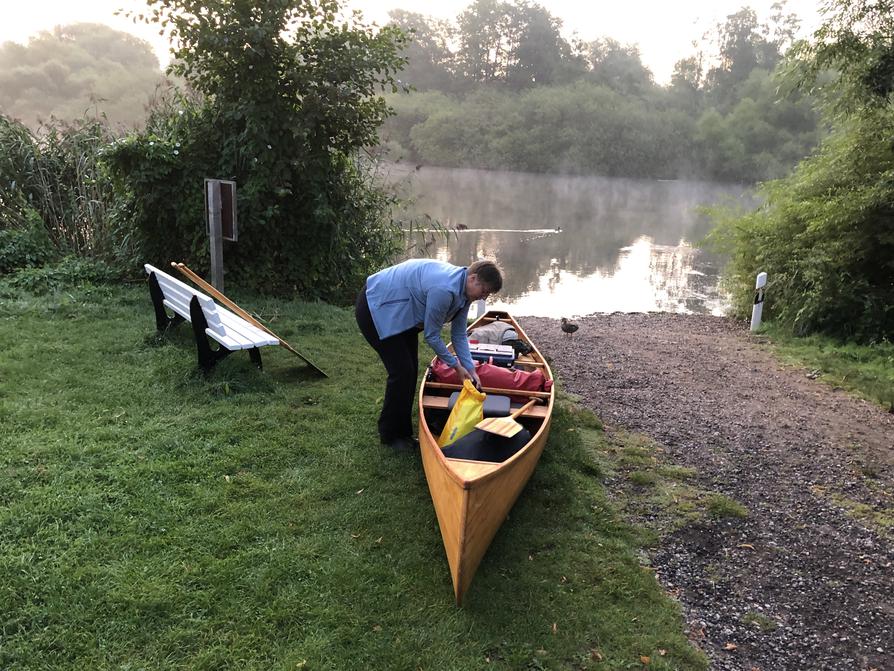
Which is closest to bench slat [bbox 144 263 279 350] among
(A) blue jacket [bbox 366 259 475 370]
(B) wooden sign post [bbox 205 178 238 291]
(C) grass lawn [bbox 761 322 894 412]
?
(B) wooden sign post [bbox 205 178 238 291]

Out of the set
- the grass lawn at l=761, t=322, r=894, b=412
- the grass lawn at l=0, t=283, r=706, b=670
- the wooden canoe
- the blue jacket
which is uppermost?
the blue jacket

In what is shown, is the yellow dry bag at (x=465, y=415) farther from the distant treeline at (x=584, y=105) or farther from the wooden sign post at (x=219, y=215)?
the distant treeline at (x=584, y=105)

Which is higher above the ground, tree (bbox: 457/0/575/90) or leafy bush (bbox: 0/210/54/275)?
tree (bbox: 457/0/575/90)

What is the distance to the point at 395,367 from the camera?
391cm

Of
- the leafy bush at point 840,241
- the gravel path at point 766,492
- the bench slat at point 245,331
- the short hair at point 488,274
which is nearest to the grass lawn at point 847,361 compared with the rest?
the gravel path at point 766,492

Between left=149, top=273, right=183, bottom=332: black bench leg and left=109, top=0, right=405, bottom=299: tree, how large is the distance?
1.91 metres

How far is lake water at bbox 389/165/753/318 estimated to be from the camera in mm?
13242

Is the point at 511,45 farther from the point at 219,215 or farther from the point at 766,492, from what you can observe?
the point at 766,492

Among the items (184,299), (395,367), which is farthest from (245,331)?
(395,367)

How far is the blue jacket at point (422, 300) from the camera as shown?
3.61m

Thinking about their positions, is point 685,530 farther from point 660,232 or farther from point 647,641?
point 660,232

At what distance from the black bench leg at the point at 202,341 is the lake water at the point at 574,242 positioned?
242 inches

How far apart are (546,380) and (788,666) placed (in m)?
2.43

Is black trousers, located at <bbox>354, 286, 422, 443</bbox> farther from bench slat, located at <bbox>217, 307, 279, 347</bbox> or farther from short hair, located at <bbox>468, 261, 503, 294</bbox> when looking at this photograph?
bench slat, located at <bbox>217, 307, 279, 347</bbox>
